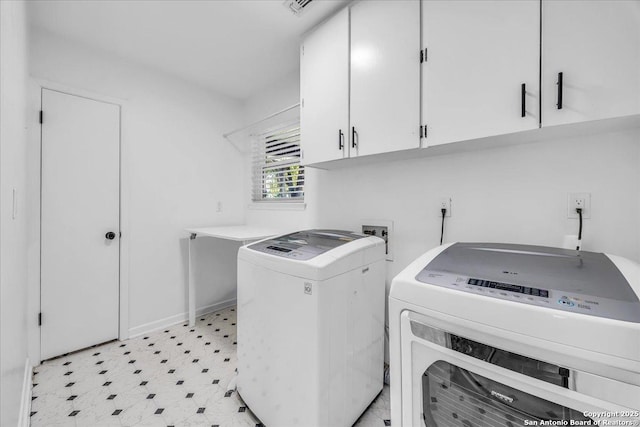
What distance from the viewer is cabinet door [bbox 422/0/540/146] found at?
1019 mm

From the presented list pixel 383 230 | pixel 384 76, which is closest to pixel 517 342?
pixel 383 230

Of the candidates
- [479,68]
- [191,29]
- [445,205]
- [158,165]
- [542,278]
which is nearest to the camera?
[542,278]

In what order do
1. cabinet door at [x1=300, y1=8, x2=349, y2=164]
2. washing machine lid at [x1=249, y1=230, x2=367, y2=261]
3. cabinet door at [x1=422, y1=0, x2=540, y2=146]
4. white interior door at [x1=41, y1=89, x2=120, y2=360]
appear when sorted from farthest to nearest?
white interior door at [x1=41, y1=89, x2=120, y2=360], cabinet door at [x1=300, y1=8, x2=349, y2=164], washing machine lid at [x1=249, y1=230, x2=367, y2=261], cabinet door at [x1=422, y1=0, x2=540, y2=146]

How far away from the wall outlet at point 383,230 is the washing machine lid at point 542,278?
65cm

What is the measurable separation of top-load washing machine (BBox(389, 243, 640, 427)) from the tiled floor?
91cm

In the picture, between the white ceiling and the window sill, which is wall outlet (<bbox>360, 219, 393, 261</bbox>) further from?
the white ceiling

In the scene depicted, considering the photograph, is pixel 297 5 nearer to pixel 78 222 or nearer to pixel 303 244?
pixel 303 244

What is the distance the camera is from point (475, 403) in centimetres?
77

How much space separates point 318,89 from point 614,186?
164cm

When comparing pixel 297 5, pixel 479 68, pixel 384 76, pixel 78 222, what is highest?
pixel 297 5

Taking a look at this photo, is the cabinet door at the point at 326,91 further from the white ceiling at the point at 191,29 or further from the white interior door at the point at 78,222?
the white interior door at the point at 78,222

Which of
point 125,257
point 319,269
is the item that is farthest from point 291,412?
point 125,257

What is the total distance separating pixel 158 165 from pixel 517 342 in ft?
9.74

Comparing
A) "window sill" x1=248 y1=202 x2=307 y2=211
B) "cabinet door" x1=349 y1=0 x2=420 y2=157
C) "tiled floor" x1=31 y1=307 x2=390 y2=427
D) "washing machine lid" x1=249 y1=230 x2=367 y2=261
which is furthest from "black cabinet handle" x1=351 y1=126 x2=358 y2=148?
"tiled floor" x1=31 y1=307 x2=390 y2=427
